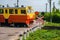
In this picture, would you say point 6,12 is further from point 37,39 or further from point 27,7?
point 37,39

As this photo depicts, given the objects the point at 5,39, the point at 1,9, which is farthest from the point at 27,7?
the point at 5,39

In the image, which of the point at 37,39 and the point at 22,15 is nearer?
the point at 37,39

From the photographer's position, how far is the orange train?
Answer: 29.2m

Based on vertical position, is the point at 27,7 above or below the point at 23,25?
above

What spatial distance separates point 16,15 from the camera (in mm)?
29594

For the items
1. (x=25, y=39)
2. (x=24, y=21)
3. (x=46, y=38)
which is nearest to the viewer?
(x=25, y=39)

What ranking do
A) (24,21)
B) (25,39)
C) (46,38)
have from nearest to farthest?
(25,39), (46,38), (24,21)

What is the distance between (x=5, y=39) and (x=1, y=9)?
13.5 meters

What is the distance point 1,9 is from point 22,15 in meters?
2.76

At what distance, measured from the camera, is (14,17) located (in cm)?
2970

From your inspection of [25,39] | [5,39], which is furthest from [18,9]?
[25,39]

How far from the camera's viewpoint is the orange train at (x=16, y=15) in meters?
29.2

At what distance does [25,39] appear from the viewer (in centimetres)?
1524

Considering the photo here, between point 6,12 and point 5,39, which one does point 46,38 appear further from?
point 6,12
